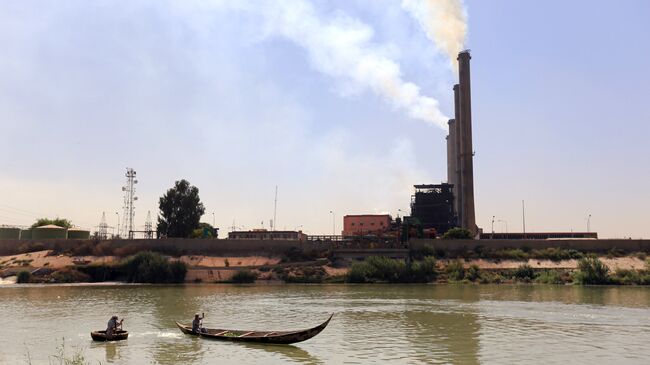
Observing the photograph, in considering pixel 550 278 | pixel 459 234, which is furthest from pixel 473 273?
pixel 459 234

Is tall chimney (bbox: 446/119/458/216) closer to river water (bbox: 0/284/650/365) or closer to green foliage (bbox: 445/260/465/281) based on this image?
green foliage (bbox: 445/260/465/281)

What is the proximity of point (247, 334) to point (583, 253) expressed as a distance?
7156cm

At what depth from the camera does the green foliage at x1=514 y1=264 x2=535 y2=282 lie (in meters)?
77.8

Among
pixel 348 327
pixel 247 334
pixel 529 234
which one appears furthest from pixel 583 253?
pixel 247 334

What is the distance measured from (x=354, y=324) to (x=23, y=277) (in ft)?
197

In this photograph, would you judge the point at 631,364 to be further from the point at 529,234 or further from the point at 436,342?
the point at 529,234

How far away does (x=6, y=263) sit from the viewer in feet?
285

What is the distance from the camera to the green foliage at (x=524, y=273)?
77.8 metres

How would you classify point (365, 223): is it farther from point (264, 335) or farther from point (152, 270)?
point (264, 335)

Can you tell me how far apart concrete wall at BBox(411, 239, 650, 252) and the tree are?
46.5m

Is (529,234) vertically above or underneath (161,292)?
above

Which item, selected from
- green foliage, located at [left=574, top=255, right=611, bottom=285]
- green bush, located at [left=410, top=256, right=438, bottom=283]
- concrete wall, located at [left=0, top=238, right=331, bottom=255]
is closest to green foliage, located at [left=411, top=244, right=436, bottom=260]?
green bush, located at [left=410, top=256, right=438, bottom=283]

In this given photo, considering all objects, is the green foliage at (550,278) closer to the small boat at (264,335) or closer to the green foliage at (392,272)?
→ the green foliage at (392,272)

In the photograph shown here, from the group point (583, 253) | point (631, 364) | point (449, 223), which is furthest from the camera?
point (449, 223)
